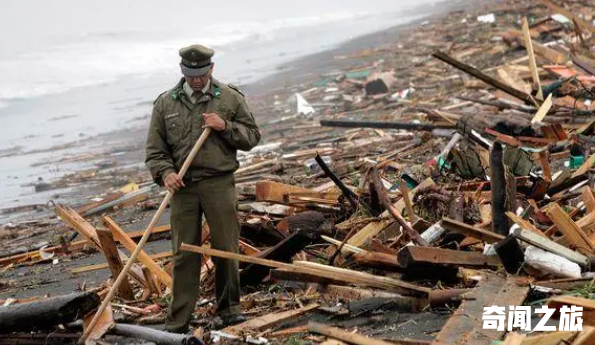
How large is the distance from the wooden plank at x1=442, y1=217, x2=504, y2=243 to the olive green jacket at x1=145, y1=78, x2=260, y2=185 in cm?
158

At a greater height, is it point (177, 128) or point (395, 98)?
point (177, 128)

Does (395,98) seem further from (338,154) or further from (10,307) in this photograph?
(10,307)

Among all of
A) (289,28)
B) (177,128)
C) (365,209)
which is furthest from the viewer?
(289,28)

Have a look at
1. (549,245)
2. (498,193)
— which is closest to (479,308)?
(549,245)

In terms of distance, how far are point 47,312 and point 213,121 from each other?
181 cm

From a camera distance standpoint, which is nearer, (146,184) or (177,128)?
(177,128)

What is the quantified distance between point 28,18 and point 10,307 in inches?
2599

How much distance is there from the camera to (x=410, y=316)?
5727 millimetres

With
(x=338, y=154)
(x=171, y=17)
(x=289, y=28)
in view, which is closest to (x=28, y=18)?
(x=171, y=17)

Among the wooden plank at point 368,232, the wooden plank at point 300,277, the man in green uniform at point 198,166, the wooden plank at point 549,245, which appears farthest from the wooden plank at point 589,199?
the man in green uniform at point 198,166

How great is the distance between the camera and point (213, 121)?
6.04 metres

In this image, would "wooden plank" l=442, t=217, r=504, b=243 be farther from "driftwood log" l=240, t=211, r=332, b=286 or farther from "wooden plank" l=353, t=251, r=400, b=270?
"driftwood log" l=240, t=211, r=332, b=286

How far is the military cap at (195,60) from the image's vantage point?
610 cm

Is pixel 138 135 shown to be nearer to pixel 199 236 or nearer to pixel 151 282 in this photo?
pixel 151 282
